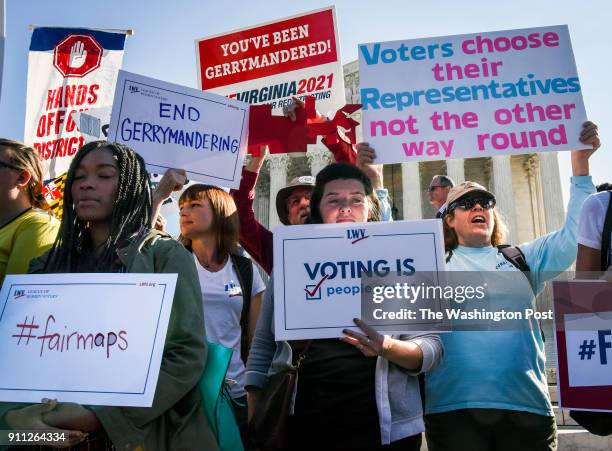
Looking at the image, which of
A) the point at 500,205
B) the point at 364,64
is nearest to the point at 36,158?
the point at 364,64

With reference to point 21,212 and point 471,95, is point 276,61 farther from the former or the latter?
point 21,212

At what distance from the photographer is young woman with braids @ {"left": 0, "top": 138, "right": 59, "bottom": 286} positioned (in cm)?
298

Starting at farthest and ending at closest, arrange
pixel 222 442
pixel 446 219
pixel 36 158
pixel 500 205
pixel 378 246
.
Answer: pixel 500 205, pixel 446 219, pixel 36 158, pixel 378 246, pixel 222 442

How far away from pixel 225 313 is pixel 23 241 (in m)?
1.28

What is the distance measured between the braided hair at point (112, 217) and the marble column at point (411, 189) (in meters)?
32.2

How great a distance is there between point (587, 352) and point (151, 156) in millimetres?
3090

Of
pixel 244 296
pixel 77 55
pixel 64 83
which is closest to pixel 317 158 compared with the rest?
pixel 77 55

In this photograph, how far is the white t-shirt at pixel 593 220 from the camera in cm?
309

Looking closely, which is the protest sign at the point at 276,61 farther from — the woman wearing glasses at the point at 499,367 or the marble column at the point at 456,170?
the marble column at the point at 456,170

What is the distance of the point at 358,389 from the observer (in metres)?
2.67

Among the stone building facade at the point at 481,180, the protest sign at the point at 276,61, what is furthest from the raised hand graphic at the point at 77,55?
the stone building facade at the point at 481,180

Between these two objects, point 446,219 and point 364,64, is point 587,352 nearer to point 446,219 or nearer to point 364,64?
point 446,219

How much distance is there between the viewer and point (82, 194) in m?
2.50

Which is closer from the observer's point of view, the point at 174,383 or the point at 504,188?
the point at 174,383
